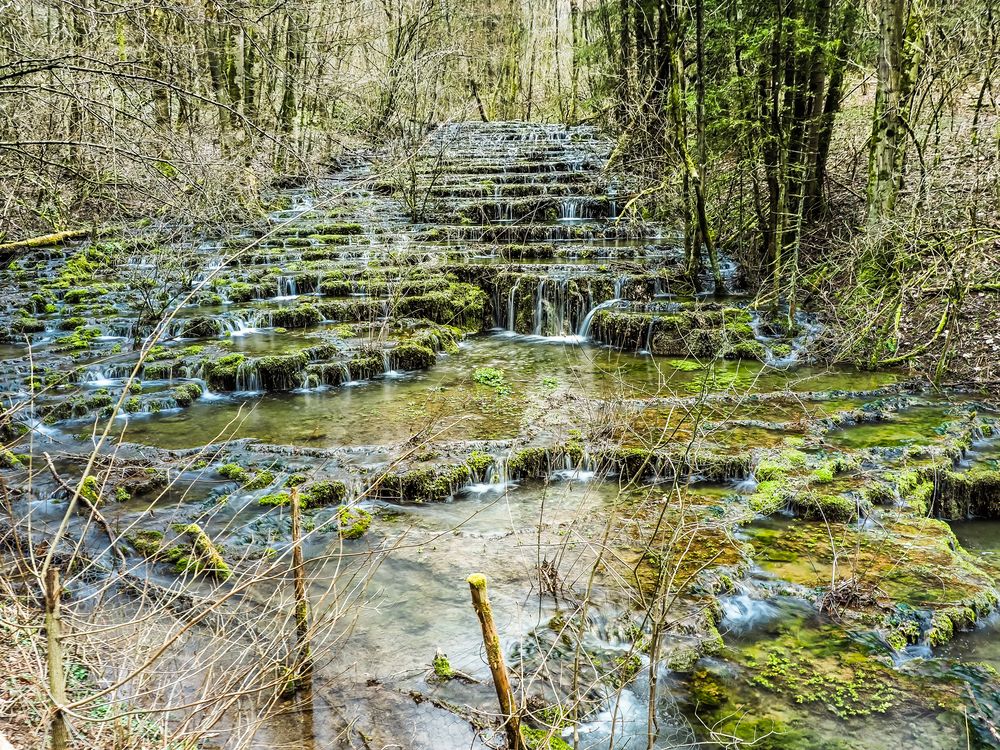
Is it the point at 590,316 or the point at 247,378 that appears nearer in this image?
the point at 247,378

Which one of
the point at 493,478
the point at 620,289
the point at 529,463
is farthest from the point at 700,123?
the point at 493,478

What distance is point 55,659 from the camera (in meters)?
1.81

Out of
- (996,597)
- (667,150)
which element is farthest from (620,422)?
(667,150)

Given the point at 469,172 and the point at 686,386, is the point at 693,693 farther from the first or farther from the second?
the point at 469,172

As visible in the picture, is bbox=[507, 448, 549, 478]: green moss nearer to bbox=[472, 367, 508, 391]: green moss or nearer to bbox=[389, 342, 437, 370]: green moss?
bbox=[472, 367, 508, 391]: green moss

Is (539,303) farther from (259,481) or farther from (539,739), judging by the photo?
(539,739)

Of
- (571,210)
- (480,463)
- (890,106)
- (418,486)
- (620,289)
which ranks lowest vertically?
(418,486)

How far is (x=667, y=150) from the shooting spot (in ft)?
34.3

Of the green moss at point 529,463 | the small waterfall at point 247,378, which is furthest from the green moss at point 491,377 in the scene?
the small waterfall at point 247,378

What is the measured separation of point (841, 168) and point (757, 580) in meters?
11.7

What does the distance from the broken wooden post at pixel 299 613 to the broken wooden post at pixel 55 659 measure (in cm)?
131

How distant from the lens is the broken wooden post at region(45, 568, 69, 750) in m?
1.74

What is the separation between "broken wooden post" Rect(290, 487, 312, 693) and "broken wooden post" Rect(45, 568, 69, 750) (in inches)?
51.7

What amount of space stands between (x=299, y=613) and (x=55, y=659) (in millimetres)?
2142
